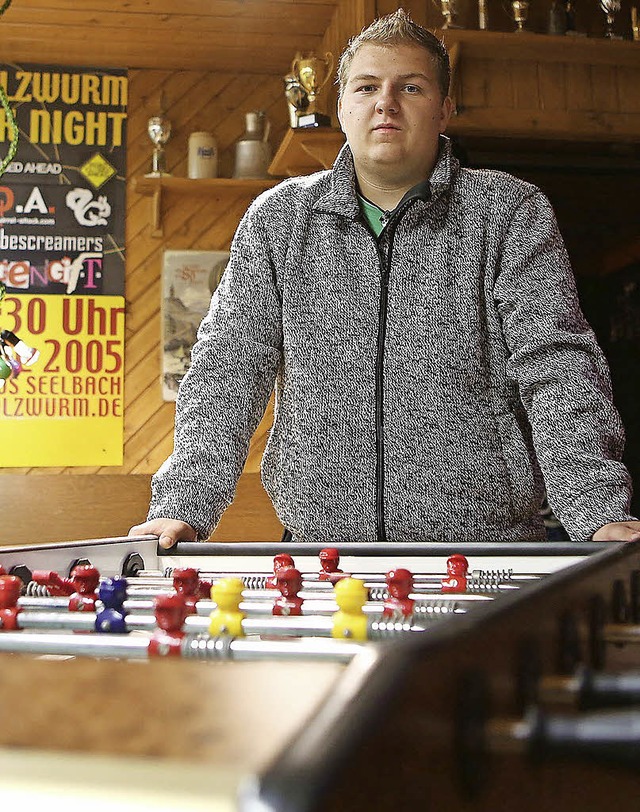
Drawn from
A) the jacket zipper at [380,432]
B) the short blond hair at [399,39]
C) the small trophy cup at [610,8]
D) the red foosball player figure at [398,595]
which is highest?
the small trophy cup at [610,8]

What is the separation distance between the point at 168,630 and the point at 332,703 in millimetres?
405

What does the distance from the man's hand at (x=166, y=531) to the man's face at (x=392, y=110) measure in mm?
835

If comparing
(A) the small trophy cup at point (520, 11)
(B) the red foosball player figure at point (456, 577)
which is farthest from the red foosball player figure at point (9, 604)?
(A) the small trophy cup at point (520, 11)

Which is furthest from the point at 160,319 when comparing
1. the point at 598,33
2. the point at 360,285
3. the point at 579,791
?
the point at 579,791

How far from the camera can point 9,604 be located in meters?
0.83

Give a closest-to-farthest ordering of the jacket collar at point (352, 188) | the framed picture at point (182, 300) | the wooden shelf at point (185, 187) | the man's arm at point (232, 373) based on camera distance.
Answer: the man's arm at point (232, 373)
the jacket collar at point (352, 188)
the wooden shelf at point (185, 187)
the framed picture at point (182, 300)

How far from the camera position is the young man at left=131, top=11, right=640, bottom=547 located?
180 centimetres

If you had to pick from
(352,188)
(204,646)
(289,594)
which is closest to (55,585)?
(289,594)

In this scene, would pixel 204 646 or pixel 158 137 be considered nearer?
pixel 204 646

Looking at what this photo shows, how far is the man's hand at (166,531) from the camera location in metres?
1.50

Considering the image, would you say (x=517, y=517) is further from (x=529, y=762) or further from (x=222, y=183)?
→ (x=222, y=183)

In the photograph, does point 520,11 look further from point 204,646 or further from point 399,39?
point 204,646

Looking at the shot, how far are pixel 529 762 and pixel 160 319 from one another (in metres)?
4.44

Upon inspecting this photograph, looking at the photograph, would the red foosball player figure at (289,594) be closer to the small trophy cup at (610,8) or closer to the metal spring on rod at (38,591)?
the metal spring on rod at (38,591)
